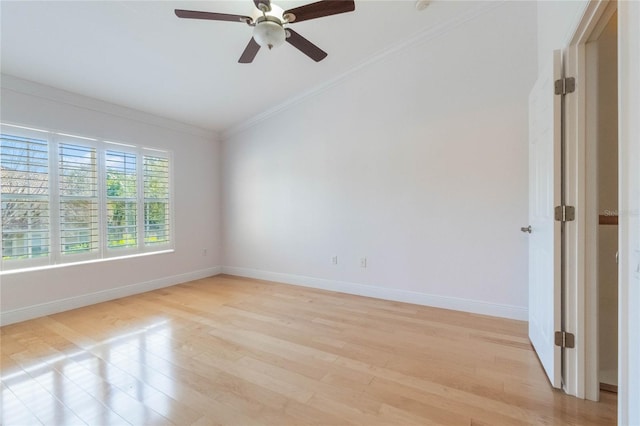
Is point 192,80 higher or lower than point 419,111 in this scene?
higher

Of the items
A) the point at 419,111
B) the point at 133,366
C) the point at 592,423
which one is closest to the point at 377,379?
the point at 592,423

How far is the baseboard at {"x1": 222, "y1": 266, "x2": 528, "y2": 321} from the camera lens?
2803 mm

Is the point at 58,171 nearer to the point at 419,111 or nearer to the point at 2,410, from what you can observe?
the point at 2,410

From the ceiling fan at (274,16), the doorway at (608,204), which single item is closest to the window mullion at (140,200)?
the ceiling fan at (274,16)

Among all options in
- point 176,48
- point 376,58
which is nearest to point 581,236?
point 376,58

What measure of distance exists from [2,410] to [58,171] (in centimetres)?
254

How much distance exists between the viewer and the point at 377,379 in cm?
181

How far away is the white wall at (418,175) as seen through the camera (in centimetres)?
277

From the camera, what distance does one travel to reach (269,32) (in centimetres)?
193

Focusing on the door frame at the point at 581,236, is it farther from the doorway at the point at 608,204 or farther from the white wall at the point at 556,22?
the doorway at the point at 608,204

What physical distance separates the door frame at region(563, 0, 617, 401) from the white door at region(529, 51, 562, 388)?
0.19 feet

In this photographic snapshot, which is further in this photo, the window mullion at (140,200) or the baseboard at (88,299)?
the window mullion at (140,200)
